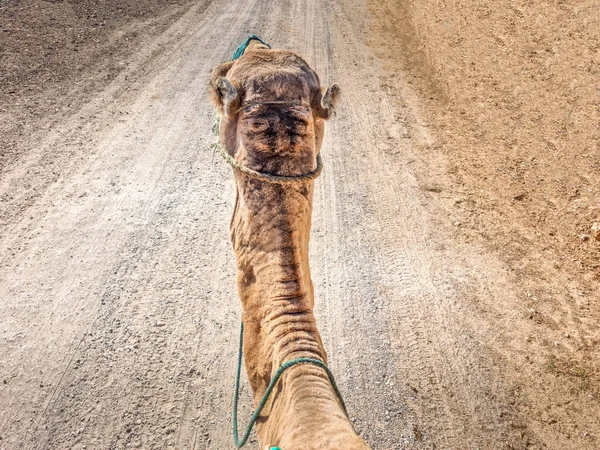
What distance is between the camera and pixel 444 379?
5.00 meters

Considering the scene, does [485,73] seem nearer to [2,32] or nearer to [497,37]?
[497,37]

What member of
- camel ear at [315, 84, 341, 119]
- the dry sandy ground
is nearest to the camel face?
camel ear at [315, 84, 341, 119]

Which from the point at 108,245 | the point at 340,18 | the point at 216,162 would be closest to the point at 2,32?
the point at 216,162

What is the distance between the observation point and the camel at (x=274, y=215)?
2.66 meters

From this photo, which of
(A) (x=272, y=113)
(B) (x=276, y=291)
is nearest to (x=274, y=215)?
(B) (x=276, y=291)

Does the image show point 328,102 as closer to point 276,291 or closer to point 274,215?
point 274,215

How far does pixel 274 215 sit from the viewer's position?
2729 millimetres

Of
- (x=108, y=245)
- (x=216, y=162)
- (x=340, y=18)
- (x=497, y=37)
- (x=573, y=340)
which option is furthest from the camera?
(x=340, y=18)

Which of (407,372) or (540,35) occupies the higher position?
(540,35)

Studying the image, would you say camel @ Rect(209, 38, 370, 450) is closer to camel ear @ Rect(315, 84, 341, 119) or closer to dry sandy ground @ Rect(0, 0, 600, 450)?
camel ear @ Rect(315, 84, 341, 119)

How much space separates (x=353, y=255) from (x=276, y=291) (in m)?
3.70

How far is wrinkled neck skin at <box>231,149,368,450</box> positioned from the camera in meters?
2.54

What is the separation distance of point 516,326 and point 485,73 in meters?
6.50

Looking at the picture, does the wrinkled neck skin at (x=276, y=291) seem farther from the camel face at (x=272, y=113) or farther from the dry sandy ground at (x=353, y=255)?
the dry sandy ground at (x=353, y=255)
